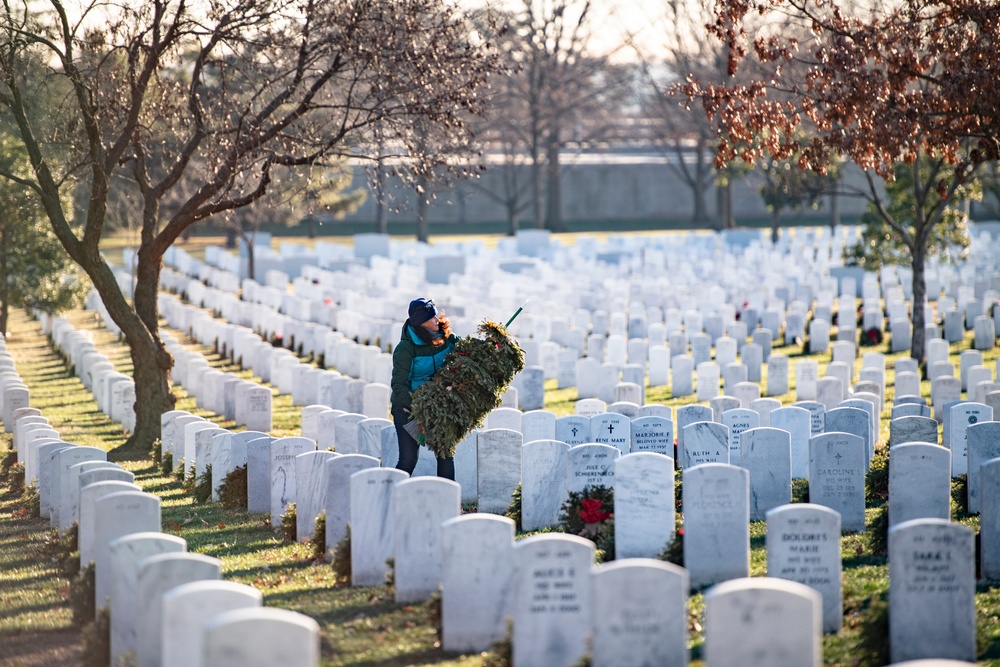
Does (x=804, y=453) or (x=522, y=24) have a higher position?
(x=522, y=24)

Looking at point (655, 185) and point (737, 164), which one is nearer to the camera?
point (737, 164)

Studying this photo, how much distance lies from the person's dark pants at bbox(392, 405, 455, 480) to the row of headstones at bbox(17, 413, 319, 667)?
90.8 inches

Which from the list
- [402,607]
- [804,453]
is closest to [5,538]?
[402,607]

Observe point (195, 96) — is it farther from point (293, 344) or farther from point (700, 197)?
point (700, 197)

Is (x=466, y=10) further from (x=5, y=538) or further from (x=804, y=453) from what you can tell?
(x=5, y=538)

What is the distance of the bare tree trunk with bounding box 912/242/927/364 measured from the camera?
824 inches

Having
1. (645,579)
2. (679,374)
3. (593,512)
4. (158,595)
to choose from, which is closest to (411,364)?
(593,512)

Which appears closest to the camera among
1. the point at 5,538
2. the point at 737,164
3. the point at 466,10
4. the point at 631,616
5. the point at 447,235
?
the point at 631,616

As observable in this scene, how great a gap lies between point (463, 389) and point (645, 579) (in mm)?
4128

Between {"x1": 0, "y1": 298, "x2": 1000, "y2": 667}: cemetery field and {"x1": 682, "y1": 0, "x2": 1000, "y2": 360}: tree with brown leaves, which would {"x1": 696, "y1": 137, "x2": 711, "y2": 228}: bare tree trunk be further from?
{"x1": 0, "y1": 298, "x2": 1000, "y2": 667}: cemetery field

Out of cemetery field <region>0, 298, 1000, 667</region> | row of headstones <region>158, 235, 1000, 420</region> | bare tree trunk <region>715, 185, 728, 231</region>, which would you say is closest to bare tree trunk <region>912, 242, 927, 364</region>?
row of headstones <region>158, 235, 1000, 420</region>

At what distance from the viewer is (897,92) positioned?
1204 cm

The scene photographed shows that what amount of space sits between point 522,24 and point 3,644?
4254cm

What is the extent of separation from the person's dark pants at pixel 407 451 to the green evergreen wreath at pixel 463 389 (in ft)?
0.76
